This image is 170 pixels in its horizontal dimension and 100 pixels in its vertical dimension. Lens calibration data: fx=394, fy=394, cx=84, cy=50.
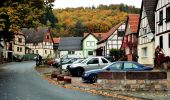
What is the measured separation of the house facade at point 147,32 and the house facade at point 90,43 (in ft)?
162

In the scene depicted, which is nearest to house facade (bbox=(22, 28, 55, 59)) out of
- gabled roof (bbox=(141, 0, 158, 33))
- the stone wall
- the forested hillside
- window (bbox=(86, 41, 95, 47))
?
window (bbox=(86, 41, 95, 47))

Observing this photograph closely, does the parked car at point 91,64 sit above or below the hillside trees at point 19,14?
below

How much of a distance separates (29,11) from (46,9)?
3.33 metres

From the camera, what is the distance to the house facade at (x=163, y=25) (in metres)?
39.8

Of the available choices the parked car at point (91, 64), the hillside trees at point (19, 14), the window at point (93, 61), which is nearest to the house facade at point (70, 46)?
the hillside trees at point (19, 14)

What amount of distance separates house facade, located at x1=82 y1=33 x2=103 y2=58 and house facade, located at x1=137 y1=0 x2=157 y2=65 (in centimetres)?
4943

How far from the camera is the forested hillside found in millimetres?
131750

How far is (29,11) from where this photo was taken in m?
36.8

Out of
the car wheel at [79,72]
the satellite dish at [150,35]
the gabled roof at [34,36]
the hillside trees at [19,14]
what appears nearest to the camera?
the car wheel at [79,72]

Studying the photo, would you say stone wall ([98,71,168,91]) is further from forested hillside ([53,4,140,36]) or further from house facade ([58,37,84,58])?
forested hillside ([53,4,140,36])

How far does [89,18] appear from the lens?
5689 inches

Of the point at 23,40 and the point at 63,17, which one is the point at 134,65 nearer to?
the point at 23,40

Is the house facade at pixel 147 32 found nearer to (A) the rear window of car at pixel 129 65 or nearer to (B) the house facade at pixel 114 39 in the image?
(A) the rear window of car at pixel 129 65

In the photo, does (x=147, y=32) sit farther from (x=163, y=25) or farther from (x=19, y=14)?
(x=19, y=14)
